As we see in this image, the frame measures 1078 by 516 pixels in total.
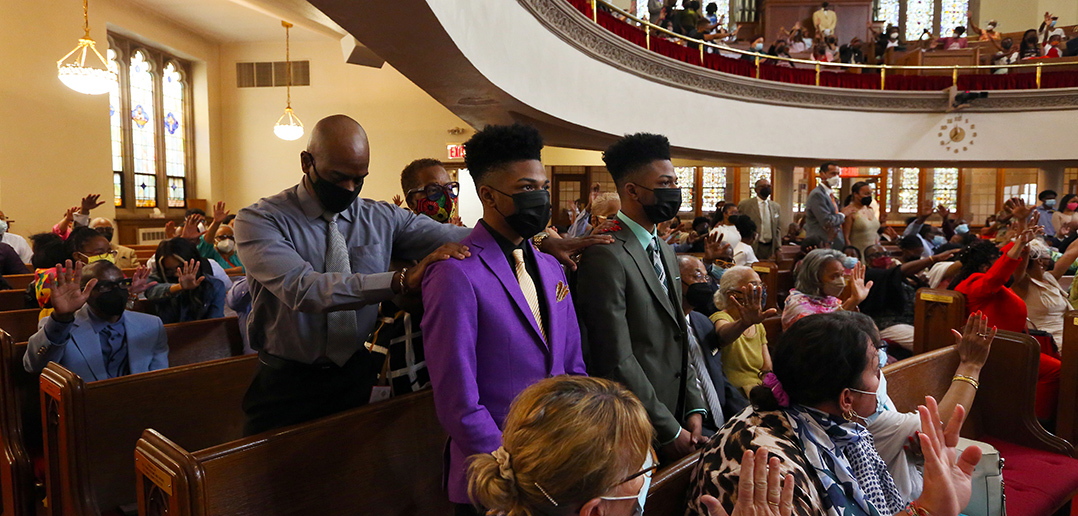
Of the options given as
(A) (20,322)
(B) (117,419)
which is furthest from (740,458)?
(A) (20,322)

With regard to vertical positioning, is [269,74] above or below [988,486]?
above

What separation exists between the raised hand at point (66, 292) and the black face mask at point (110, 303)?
0.15 m

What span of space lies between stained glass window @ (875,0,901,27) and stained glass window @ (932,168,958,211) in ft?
12.9

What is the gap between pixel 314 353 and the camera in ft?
5.54

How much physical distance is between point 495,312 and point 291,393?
70cm

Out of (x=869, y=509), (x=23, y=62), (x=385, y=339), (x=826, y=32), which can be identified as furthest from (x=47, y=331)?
(x=826, y=32)

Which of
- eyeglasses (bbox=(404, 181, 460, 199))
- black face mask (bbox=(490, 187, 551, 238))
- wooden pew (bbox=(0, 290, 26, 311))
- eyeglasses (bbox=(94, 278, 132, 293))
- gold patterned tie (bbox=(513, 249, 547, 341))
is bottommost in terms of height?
wooden pew (bbox=(0, 290, 26, 311))

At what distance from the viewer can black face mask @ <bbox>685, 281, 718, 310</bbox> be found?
263 cm

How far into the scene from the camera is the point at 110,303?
8.54ft

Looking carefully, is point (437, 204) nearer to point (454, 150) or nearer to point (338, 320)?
point (338, 320)

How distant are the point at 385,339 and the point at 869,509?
4.02 feet

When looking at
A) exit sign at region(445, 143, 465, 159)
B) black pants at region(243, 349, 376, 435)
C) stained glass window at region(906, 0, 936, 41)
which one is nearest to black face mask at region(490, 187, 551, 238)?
black pants at region(243, 349, 376, 435)

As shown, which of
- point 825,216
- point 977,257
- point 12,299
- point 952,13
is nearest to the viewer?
point 977,257

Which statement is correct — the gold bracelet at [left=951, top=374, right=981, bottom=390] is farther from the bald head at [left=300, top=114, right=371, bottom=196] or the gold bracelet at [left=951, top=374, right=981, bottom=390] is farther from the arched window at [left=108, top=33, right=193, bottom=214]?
the arched window at [left=108, top=33, right=193, bottom=214]
